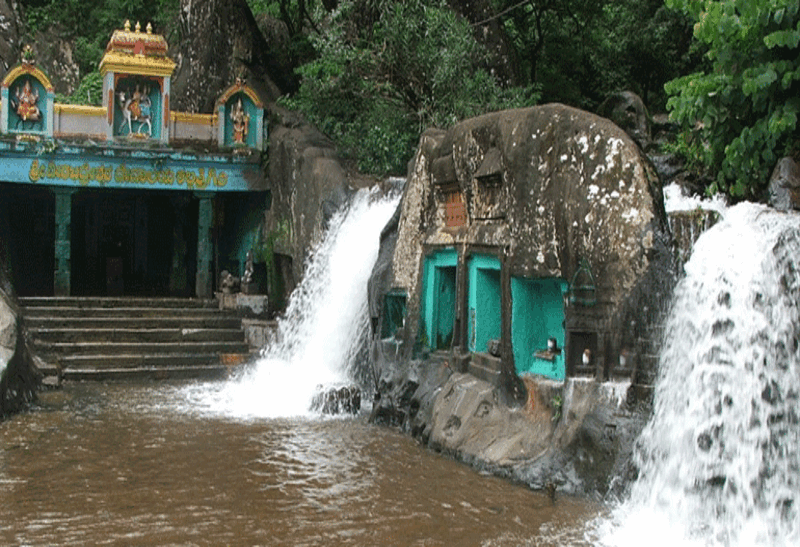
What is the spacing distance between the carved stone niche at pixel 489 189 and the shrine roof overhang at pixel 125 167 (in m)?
8.18

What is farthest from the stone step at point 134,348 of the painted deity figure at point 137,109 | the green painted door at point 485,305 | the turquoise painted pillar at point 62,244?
the green painted door at point 485,305

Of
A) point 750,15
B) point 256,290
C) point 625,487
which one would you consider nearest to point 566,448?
point 625,487

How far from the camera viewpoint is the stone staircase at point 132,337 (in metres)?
14.4

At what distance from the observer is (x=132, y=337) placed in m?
15.3

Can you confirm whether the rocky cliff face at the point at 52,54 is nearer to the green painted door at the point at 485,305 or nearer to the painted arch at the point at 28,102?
the painted arch at the point at 28,102

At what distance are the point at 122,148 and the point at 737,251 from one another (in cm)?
1249

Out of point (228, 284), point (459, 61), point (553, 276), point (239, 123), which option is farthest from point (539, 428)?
point (239, 123)

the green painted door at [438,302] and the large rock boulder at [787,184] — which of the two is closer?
the large rock boulder at [787,184]

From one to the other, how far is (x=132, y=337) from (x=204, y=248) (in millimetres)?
3336

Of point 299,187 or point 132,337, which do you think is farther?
point 299,187

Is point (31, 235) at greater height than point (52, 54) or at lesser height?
lesser

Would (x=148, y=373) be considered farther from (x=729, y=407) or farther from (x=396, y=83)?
(x=729, y=407)

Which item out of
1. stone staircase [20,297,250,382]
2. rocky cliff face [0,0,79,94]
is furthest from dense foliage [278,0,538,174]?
rocky cliff face [0,0,79,94]

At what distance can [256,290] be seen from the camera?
1683 centimetres
